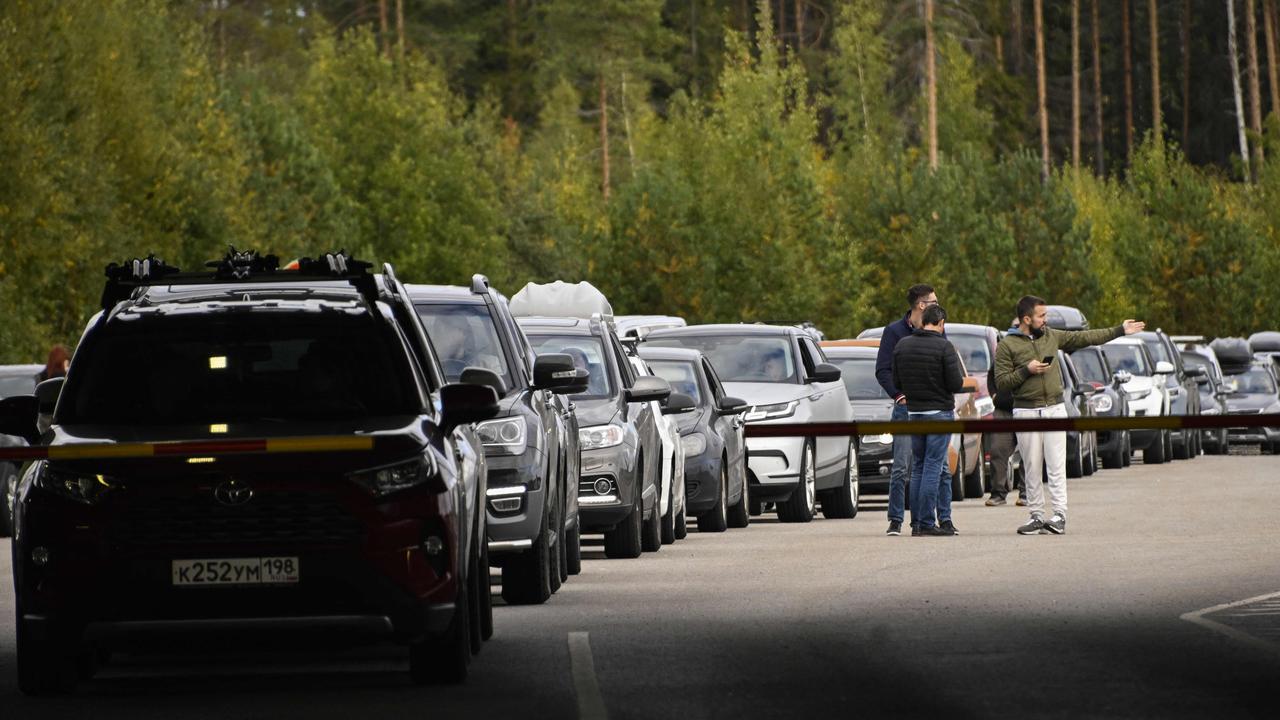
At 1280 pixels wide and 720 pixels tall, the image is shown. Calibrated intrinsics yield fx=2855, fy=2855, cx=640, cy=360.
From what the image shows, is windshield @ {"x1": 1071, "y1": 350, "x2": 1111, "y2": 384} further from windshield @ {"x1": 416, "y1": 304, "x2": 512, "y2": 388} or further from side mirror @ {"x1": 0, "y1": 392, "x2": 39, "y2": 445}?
side mirror @ {"x1": 0, "y1": 392, "x2": 39, "y2": 445}

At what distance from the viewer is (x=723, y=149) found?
233 ft

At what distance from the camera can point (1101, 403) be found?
39.8 meters

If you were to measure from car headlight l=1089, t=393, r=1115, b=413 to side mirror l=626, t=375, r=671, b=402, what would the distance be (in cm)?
2016

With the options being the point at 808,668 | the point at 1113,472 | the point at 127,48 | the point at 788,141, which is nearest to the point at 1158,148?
the point at 788,141

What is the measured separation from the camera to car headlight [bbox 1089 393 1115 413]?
39.5 m

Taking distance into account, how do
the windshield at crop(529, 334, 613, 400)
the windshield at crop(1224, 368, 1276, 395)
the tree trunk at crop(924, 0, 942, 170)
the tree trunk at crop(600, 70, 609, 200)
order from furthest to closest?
the tree trunk at crop(600, 70, 609, 200) → the tree trunk at crop(924, 0, 942, 170) → the windshield at crop(1224, 368, 1276, 395) → the windshield at crop(529, 334, 613, 400)

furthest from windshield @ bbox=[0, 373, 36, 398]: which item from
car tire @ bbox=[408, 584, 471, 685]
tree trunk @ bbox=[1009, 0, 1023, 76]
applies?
tree trunk @ bbox=[1009, 0, 1023, 76]

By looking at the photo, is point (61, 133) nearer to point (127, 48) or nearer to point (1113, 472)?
point (127, 48)

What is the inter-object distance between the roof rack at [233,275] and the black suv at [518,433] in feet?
8.17

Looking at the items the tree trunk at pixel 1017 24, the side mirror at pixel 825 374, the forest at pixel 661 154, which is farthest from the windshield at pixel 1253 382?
the tree trunk at pixel 1017 24

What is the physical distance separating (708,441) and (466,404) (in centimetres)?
1213

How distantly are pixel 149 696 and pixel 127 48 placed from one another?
142 feet

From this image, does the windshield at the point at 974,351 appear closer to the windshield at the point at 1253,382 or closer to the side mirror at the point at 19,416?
the side mirror at the point at 19,416

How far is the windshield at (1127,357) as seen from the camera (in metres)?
44.0
